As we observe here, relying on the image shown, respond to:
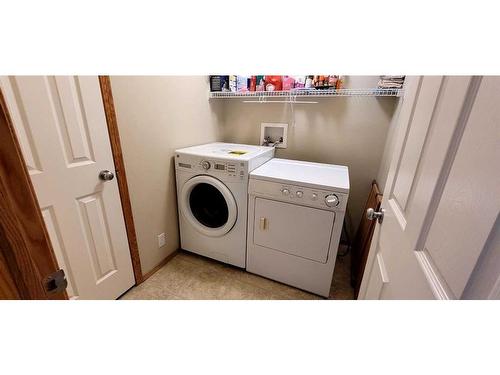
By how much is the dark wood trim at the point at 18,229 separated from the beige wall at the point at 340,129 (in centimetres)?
194

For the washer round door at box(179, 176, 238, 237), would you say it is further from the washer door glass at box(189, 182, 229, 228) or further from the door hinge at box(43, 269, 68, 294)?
the door hinge at box(43, 269, 68, 294)

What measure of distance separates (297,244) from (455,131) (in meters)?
1.18

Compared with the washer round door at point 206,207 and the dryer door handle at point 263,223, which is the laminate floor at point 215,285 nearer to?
the washer round door at point 206,207

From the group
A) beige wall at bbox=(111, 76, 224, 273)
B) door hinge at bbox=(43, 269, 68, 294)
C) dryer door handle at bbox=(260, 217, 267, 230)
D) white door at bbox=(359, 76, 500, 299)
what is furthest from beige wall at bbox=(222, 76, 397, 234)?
door hinge at bbox=(43, 269, 68, 294)

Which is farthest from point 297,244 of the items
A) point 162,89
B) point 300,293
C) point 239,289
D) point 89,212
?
point 162,89

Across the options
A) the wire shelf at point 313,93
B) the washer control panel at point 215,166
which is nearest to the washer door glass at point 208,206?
the washer control panel at point 215,166

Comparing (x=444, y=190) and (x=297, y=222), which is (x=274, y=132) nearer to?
(x=297, y=222)

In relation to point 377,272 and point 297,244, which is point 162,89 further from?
point 377,272

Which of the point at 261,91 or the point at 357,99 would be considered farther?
the point at 261,91

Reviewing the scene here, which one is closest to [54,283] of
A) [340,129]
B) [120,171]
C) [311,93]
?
[120,171]

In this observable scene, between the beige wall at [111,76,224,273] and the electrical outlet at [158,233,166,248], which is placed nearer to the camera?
the beige wall at [111,76,224,273]

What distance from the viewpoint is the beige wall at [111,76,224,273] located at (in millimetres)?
1370

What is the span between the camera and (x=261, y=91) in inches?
75.5
